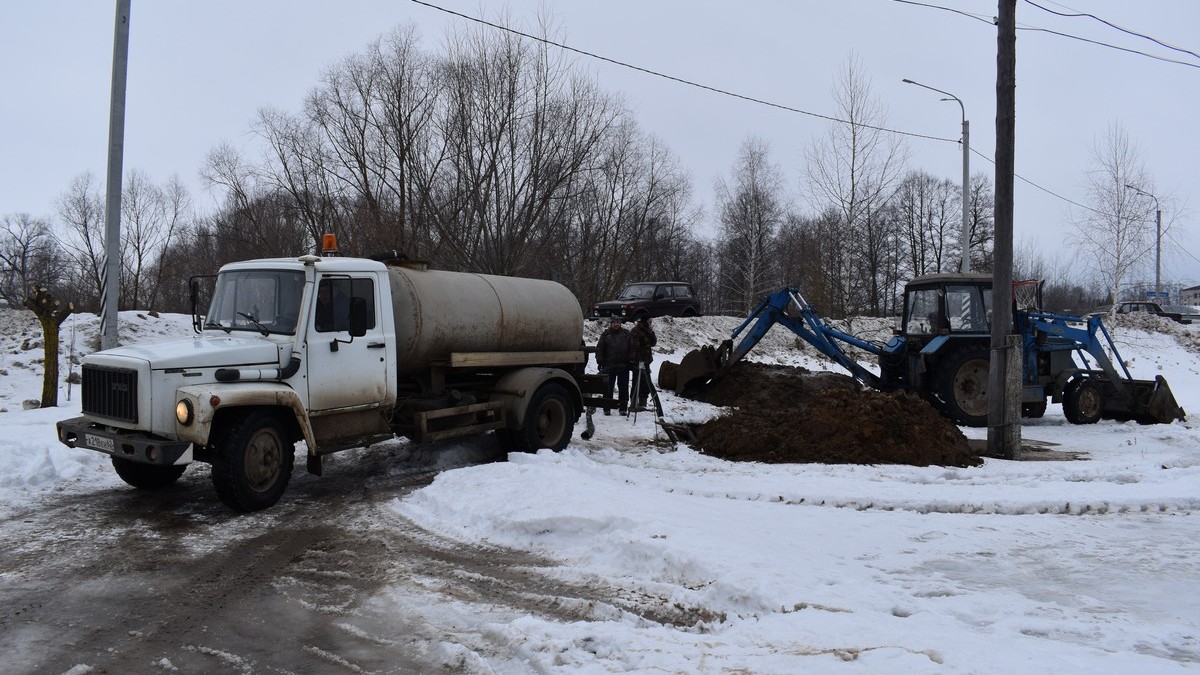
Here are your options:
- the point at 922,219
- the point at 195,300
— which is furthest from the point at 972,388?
the point at 922,219

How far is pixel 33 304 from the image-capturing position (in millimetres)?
13555

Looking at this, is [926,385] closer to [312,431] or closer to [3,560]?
[312,431]

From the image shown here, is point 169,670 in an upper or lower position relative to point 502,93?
lower

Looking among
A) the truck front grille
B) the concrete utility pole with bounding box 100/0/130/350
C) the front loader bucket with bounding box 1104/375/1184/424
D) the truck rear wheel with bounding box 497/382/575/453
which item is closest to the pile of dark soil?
the truck rear wheel with bounding box 497/382/575/453

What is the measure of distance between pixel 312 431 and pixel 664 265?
49.0 m

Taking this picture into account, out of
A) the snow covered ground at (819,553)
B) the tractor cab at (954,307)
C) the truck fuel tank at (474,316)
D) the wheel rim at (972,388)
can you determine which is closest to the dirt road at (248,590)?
the snow covered ground at (819,553)

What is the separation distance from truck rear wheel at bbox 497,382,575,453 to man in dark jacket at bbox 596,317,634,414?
3661mm

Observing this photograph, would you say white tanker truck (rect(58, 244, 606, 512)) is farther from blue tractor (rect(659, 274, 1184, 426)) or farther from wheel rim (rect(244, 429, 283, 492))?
blue tractor (rect(659, 274, 1184, 426))

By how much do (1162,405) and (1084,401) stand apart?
1245 mm

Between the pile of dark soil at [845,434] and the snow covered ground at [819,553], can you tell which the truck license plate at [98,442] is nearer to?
the snow covered ground at [819,553]

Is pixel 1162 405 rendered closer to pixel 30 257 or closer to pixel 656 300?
pixel 656 300

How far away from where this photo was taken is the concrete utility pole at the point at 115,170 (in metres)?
10.9

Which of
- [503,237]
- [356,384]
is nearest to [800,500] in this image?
[356,384]

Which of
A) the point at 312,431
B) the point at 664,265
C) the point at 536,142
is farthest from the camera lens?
the point at 664,265
